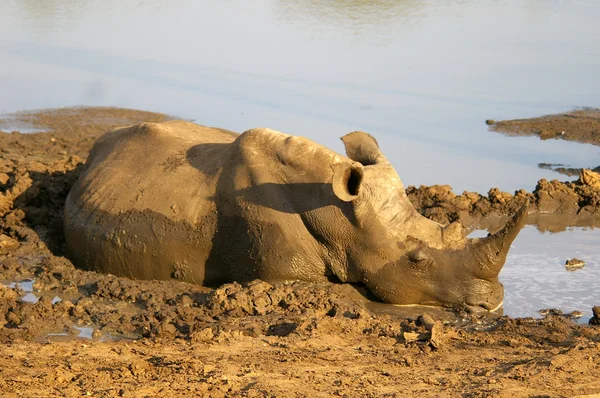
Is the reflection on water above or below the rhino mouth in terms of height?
below

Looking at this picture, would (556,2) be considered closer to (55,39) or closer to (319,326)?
(55,39)

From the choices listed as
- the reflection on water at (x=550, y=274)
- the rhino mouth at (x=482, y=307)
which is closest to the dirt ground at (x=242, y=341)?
the rhino mouth at (x=482, y=307)

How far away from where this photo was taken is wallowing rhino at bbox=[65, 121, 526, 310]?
32.6ft

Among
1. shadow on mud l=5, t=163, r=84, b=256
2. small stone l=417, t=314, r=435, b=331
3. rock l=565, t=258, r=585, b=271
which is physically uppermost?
small stone l=417, t=314, r=435, b=331

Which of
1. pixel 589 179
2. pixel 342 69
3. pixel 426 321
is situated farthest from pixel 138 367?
pixel 342 69

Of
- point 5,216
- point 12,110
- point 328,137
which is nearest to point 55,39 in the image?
point 12,110

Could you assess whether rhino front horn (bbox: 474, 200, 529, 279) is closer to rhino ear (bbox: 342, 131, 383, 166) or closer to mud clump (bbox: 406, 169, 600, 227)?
rhino ear (bbox: 342, 131, 383, 166)

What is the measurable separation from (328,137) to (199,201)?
24.7 feet

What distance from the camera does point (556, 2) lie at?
38.7 metres

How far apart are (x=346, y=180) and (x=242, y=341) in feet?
6.47

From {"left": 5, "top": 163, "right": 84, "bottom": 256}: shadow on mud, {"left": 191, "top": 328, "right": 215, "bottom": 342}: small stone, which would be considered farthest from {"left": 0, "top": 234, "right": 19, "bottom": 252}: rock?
{"left": 191, "top": 328, "right": 215, "bottom": 342}: small stone

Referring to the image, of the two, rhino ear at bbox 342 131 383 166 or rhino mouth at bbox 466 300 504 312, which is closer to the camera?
rhino mouth at bbox 466 300 504 312

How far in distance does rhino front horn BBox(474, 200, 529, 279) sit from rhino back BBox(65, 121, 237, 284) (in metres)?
2.49

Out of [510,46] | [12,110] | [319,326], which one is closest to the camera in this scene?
[319,326]
